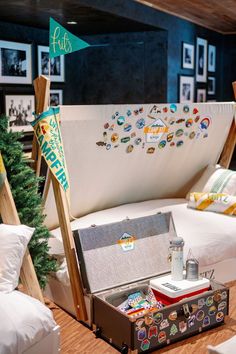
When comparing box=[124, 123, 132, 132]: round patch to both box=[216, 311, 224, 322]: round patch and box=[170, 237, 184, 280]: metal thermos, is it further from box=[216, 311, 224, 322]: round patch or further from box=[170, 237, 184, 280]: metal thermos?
box=[216, 311, 224, 322]: round patch

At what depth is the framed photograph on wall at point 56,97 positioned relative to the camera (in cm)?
608

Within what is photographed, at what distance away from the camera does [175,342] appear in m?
2.74

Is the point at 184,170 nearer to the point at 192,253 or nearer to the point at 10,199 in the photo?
the point at 192,253

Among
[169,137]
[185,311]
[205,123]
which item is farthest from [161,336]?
[205,123]

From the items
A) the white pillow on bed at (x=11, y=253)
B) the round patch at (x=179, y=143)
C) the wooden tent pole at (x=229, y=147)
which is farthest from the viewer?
the wooden tent pole at (x=229, y=147)

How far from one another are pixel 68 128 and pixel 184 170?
1.57 metres

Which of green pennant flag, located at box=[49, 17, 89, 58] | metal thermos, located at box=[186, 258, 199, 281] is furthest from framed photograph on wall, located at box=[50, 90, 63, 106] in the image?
metal thermos, located at box=[186, 258, 199, 281]

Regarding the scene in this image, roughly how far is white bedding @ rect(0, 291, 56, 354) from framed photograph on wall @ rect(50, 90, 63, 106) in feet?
13.1

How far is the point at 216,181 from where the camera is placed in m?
4.13

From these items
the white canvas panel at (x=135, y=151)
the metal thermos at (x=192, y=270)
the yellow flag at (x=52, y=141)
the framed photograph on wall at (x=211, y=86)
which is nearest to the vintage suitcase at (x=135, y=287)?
the metal thermos at (x=192, y=270)

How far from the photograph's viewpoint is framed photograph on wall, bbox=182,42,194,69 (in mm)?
6258

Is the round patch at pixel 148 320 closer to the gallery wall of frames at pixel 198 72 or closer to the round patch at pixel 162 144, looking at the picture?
the round patch at pixel 162 144

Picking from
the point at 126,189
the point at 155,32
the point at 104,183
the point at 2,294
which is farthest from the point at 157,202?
the point at 155,32

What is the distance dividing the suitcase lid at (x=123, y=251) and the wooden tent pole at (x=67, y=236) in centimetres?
7
